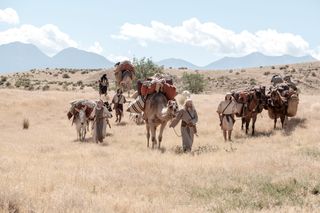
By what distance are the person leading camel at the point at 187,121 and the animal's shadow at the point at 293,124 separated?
235 inches

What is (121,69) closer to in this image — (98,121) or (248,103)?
(98,121)

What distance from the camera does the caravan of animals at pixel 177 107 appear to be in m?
17.4

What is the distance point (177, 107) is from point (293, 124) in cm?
862

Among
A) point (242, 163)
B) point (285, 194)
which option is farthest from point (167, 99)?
point (285, 194)

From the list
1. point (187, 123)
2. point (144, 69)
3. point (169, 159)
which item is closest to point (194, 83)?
point (144, 69)

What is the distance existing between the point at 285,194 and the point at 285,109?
528 inches

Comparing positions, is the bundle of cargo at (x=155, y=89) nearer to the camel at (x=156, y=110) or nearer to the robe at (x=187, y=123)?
the camel at (x=156, y=110)

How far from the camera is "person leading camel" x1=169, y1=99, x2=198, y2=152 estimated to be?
1709 cm

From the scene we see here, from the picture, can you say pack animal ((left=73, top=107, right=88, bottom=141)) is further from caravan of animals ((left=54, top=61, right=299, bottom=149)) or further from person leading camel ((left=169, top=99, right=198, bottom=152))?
person leading camel ((left=169, top=99, right=198, bottom=152))

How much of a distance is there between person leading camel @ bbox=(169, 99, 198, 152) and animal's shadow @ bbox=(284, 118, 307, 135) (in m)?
5.96

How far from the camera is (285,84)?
23578 millimetres

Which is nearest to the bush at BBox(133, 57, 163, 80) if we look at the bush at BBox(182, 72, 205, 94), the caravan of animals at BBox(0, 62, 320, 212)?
the bush at BBox(182, 72, 205, 94)

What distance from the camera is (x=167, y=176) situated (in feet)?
39.8

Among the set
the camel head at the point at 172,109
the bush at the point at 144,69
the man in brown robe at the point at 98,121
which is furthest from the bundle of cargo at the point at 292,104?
the bush at the point at 144,69
